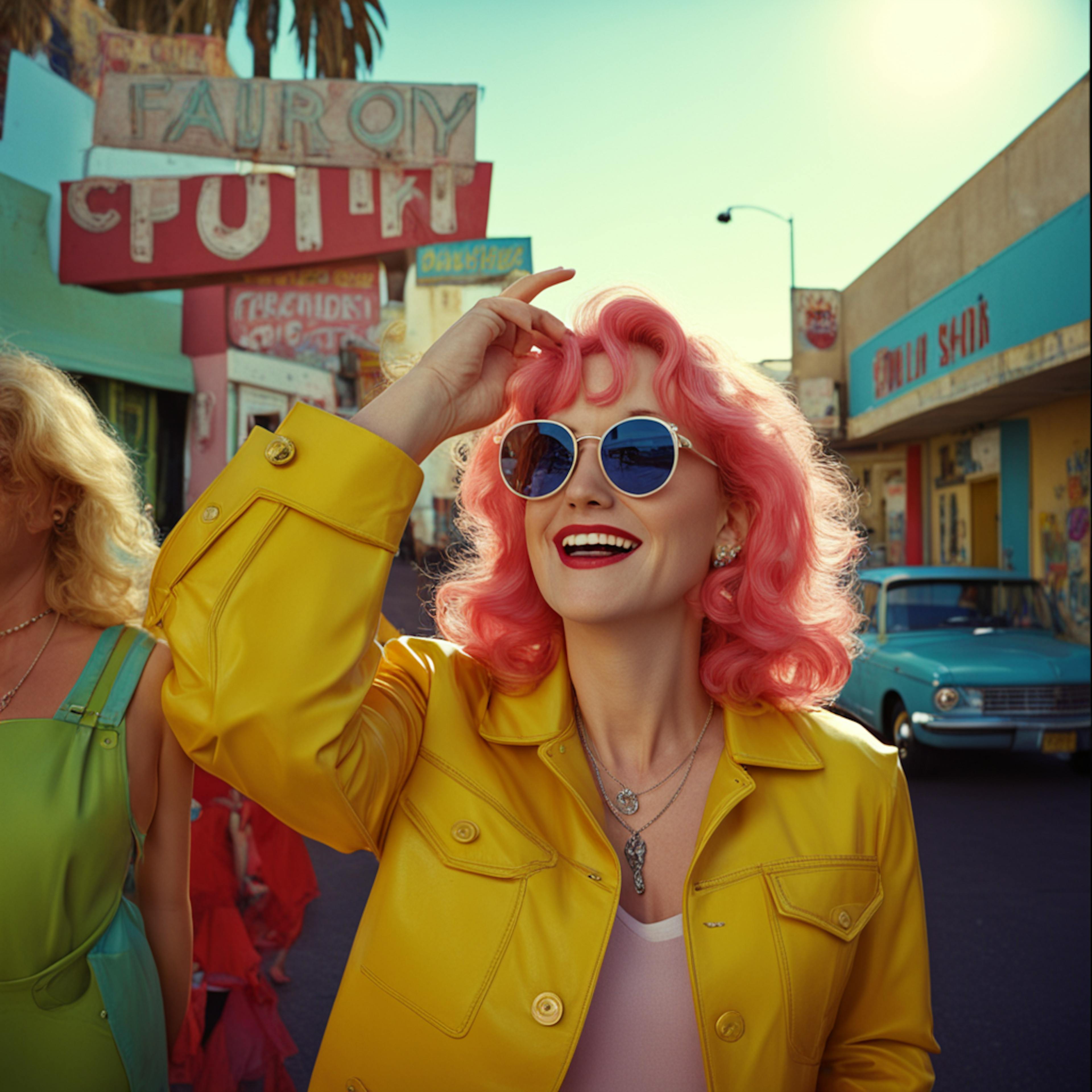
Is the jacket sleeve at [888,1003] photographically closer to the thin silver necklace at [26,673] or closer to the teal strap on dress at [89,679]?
the teal strap on dress at [89,679]

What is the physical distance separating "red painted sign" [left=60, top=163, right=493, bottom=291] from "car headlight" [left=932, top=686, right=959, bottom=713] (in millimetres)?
4710

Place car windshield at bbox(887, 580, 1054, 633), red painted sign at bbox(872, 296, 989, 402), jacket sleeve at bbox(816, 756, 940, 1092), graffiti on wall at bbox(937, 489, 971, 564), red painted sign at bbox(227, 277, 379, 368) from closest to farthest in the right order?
jacket sleeve at bbox(816, 756, 940, 1092) → red painted sign at bbox(227, 277, 379, 368) → car windshield at bbox(887, 580, 1054, 633) → red painted sign at bbox(872, 296, 989, 402) → graffiti on wall at bbox(937, 489, 971, 564)

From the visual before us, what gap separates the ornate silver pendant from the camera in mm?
1485

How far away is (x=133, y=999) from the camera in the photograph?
5.08 ft

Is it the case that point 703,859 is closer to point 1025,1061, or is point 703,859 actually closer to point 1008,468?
point 1025,1061

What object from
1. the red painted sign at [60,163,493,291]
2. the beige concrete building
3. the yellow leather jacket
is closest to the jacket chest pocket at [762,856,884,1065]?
the yellow leather jacket

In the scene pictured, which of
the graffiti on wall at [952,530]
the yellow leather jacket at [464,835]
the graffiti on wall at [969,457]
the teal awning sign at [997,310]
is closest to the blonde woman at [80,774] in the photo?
the yellow leather jacket at [464,835]

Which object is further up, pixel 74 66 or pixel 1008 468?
pixel 74 66

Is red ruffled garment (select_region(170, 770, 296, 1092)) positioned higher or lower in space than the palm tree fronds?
lower

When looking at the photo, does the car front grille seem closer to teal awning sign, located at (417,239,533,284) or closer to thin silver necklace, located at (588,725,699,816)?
teal awning sign, located at (417,239,533,284)

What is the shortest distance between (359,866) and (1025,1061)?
3.50 m

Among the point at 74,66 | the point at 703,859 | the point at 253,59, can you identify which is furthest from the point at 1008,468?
the point at 703,859

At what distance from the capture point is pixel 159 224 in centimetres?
580

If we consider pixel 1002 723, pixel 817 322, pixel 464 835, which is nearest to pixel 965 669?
pixel 1002 723
